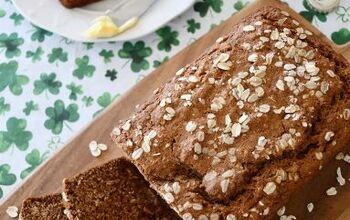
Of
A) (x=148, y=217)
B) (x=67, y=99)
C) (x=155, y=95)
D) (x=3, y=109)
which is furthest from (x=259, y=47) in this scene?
(x=3, y=109)

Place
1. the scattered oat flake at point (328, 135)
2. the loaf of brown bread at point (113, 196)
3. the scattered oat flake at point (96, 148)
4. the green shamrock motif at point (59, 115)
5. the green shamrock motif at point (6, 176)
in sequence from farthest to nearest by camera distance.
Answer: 1. the green shamrock motif at point (59, 115)
2. the green shamrock motif at point (6, 176)
3. the scattered oat flake at point (96, 148)
4. the loaf of brown bread at point (113, 196)
5. the scattered oat flake at point (328, 135)

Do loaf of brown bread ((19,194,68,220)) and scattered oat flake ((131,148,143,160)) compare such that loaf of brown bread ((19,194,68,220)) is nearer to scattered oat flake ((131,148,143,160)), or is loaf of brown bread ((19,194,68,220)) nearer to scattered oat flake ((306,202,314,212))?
scattered oat flake ((131,148,143,160))

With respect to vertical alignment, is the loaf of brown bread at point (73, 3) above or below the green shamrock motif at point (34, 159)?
above

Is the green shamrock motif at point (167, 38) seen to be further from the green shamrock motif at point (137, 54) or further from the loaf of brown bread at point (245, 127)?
the loaf of brown bread at point (245, 127)

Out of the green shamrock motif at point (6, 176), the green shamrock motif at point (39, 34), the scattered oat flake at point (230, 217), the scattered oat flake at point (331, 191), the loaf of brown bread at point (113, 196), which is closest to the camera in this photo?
the scattered oat flake at point (230, 217)

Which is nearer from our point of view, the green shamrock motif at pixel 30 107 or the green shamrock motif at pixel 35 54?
the green shamrock motif at pixel 30 107

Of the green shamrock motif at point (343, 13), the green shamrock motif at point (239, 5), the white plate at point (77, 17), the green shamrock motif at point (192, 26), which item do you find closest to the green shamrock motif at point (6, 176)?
the white plate at point (77, 17)

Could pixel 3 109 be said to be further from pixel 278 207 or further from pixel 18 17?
pixel 278 207

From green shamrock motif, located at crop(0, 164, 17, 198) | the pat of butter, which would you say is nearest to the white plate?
the pat of butter
